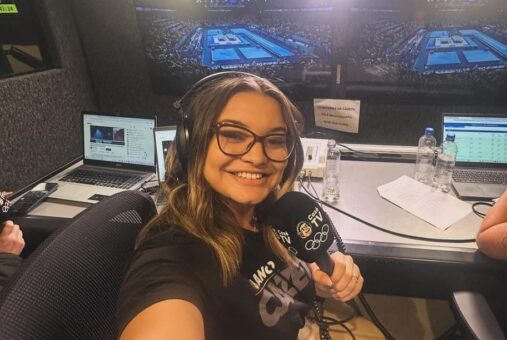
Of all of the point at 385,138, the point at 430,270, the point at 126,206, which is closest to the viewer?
the point at 126,206

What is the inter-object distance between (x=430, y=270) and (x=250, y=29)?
99 cm

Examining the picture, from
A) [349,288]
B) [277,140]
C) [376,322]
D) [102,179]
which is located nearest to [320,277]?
[349,288]

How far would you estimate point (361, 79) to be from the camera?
1.35 m

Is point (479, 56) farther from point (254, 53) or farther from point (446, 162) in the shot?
point (254, 53)

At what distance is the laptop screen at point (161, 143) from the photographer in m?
1.25

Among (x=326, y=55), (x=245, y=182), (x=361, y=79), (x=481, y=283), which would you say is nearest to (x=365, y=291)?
(x=481, y=283)

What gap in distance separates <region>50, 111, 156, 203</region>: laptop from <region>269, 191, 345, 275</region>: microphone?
2.49 ft

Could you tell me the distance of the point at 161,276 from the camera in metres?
0.50

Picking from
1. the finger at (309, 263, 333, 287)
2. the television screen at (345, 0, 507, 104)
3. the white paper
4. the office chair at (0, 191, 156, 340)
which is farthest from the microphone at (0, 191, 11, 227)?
the television screen at (345, 0, 507, 104)

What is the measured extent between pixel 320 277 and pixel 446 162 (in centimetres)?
73

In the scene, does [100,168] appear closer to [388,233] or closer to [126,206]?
[126,206]

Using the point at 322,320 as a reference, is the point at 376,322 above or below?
below

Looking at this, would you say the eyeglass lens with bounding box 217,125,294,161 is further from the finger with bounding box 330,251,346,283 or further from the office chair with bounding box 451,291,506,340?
the office chair with bounding box 451,291,506,340

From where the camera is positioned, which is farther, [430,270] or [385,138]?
[385,138]
